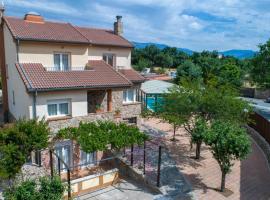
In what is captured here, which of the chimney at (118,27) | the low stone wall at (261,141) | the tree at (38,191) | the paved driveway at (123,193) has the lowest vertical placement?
the paved driveway at (123,193)

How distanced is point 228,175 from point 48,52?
1852cm

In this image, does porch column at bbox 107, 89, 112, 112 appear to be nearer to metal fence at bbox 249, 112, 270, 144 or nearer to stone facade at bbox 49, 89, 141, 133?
stone facade at bbox 49, 89, 141, 133

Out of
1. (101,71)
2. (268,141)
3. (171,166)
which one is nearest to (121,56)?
(101,71)

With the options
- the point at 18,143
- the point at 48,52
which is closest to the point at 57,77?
the point at 48,52

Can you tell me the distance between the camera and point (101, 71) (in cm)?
2438

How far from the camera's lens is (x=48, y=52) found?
2316 centimetres

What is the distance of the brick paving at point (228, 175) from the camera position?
16.4 m

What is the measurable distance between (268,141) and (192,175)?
32.3 feet

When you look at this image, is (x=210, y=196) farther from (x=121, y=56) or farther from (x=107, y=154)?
(x=121, y=56)

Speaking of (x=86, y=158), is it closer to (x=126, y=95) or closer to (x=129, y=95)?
(x=126, y=95)

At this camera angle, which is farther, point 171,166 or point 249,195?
point 171,166

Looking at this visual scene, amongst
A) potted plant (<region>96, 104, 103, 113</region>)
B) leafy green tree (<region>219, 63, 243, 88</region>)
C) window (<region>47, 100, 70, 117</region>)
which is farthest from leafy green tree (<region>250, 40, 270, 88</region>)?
window (<region>47, 100, 70, 117</region>)

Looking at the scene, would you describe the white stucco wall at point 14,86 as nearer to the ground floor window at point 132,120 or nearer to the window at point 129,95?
the ground floor window at point 132,120

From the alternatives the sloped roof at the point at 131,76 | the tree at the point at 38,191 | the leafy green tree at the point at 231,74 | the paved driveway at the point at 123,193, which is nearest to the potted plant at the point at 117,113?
the sloped roof at the point at 131,76
